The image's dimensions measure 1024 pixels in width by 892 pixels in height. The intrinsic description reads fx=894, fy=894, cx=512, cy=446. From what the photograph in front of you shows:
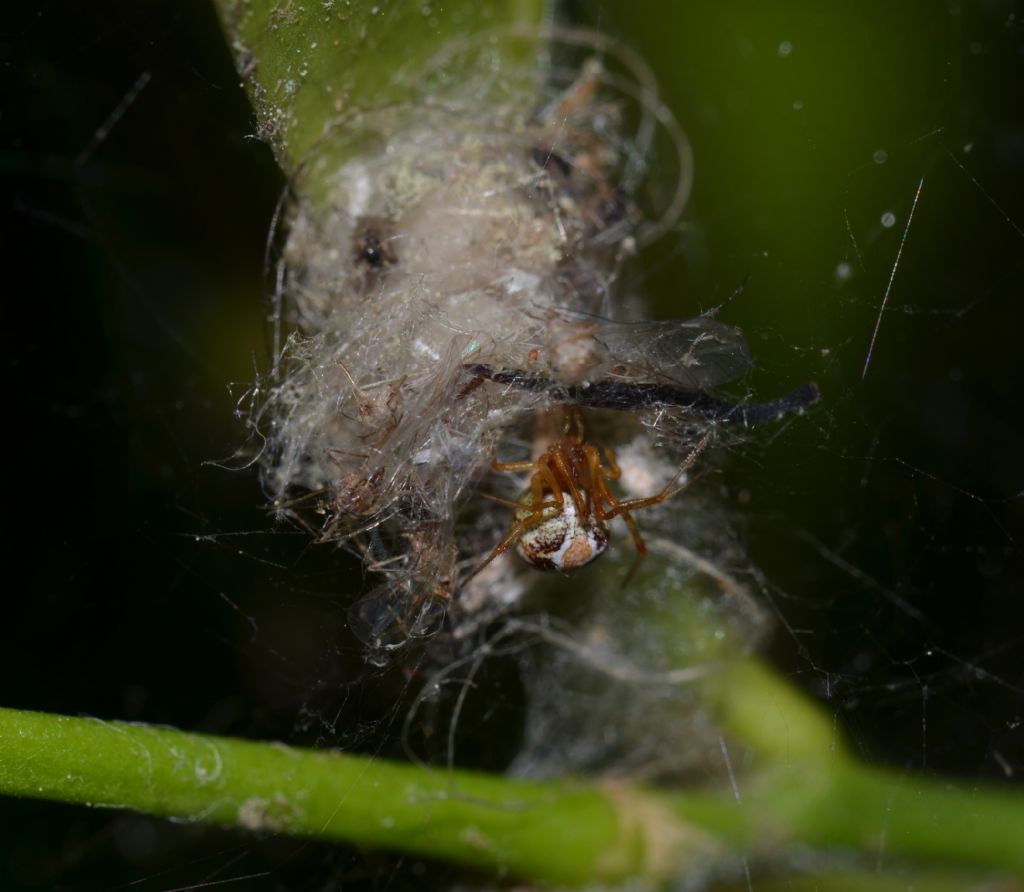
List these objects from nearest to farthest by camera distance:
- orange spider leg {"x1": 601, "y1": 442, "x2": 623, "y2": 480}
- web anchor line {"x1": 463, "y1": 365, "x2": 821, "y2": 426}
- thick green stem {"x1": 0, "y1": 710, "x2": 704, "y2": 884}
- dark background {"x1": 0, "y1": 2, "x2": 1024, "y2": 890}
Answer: thick green stem {"x1": 0, "y1": 710, "x2": 704, "y2": 884} → web anchor line {"x1": 463, "y1": 365, "x2": 821, "y2": 426} → dark background {"x1": 0, "y1": 2, "x2": 1024, "y2": 890} → orange spider leg {"x1": 601, "y1": 442, "x2": 623, "y2": 480}

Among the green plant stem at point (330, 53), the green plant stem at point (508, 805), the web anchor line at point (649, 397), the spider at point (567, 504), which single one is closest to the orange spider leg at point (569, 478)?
the spider at point (567, 504)

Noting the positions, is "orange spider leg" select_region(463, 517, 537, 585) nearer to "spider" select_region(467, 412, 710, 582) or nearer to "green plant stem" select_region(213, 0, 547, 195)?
"spider" select_region(467, 412, 710, 582)

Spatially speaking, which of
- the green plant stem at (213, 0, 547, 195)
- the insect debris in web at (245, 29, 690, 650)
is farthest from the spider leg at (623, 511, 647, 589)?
the green plant stem at (213, 0, 547, 195)

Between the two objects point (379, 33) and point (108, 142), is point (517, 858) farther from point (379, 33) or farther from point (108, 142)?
point (108, 142)

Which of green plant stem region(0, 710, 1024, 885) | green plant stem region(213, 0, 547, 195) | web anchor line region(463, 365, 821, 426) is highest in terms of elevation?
green plant stem region(213, 0, 547, 195)

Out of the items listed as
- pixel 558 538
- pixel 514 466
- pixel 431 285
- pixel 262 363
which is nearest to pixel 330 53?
pixel 431 285

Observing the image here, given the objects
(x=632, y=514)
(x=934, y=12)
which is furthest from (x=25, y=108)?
(x=934, y=12)

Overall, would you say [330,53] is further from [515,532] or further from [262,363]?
[515,532]
